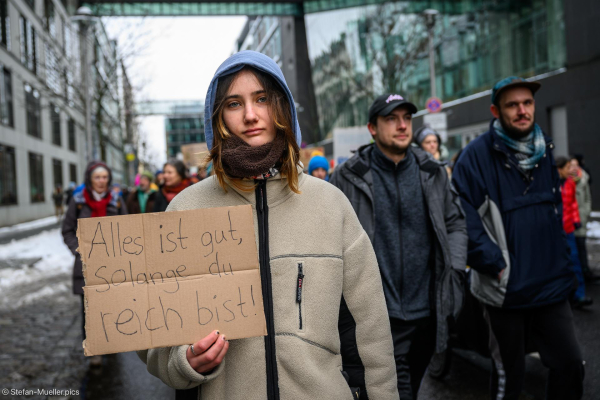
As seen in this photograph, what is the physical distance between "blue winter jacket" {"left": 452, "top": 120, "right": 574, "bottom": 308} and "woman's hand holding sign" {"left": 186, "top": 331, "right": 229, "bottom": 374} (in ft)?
6.85

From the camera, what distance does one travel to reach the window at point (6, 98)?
2580 centimetres

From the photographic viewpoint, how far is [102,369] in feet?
18.2

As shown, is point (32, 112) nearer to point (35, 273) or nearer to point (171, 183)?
point (35, 273)

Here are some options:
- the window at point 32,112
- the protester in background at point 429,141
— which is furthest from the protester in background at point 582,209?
the window at point 32,112

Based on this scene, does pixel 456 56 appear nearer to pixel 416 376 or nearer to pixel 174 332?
pixel 416 376

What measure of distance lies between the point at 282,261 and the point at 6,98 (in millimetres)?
29063

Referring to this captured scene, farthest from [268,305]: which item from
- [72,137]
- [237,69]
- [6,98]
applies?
[72,137]

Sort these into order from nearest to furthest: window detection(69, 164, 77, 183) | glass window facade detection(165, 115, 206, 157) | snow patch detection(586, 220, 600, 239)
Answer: snow patch detection(586, 220, 600, 239), window detection(69, 164, 77, 183), glass window facade detection(165, 115, 206, 157)

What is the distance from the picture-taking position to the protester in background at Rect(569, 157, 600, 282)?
805 cm

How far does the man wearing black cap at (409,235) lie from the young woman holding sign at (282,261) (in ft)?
4.37

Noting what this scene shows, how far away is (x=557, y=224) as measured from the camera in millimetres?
3418

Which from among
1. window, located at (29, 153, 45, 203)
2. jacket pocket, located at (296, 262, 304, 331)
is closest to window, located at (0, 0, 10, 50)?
window, located at (29, 153, 45, 203)

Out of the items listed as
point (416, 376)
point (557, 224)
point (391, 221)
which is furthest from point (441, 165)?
point (416, 376)

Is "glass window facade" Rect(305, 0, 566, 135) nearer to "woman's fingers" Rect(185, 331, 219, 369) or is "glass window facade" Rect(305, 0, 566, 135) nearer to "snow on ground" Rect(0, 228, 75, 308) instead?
"snow on ground" Rect(0, 228, 75, 308)
